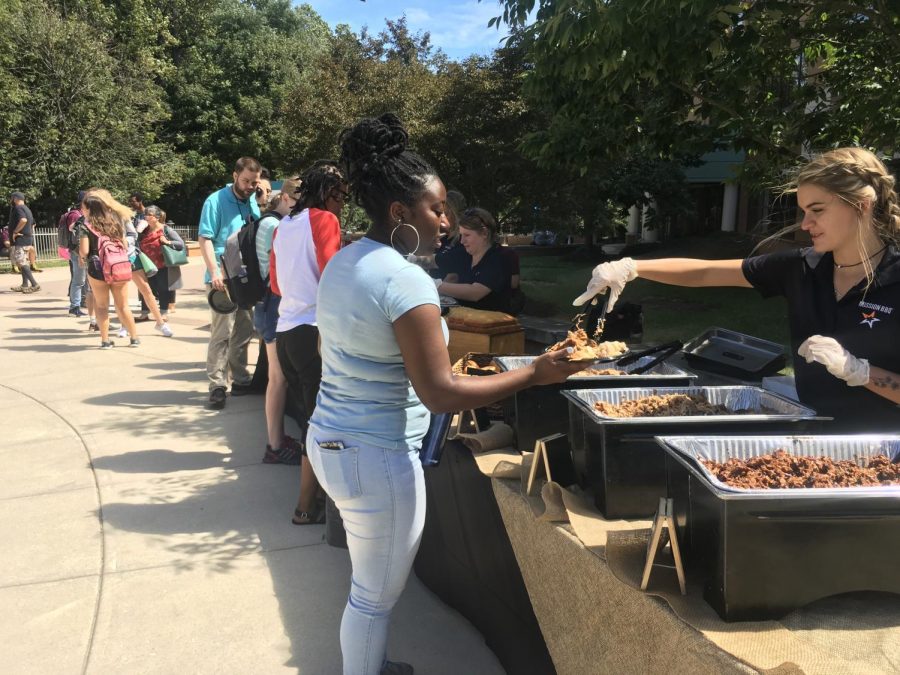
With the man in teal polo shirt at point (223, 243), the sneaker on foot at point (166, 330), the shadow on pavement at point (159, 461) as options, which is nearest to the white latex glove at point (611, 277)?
the shadow on pavement at point (159, 461)

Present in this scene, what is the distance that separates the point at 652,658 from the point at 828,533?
1.57 ft

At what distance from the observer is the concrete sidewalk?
2963mm

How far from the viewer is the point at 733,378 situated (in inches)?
152

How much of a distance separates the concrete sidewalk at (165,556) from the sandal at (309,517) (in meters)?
0.05

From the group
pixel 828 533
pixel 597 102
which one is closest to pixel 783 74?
pixel 597 102

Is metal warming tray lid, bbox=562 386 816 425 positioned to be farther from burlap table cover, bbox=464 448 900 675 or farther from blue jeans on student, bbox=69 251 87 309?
blue jeans on student, bbox=69 251 87 309

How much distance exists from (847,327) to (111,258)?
7.69 m

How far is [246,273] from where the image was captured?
4.96m

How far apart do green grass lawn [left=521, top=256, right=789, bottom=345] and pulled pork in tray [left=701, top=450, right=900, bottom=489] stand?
24.8ft

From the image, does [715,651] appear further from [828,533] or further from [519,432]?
[519,432]

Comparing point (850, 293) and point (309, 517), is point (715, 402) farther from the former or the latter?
point (309, 517)

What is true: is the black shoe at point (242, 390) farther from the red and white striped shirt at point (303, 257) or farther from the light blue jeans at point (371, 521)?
the light blue jeans at point (371, 521)

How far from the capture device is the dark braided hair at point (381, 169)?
2027 mm

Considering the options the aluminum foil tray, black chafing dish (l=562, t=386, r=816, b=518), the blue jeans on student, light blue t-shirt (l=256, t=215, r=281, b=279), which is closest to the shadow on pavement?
light blue t-shirt (l=256, t=215, r=281, b=279)
